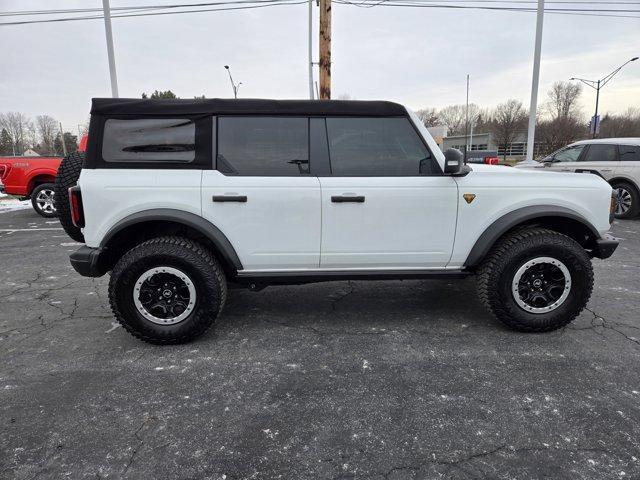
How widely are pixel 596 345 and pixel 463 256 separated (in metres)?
1.21

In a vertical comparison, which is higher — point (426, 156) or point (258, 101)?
point (258, 101)

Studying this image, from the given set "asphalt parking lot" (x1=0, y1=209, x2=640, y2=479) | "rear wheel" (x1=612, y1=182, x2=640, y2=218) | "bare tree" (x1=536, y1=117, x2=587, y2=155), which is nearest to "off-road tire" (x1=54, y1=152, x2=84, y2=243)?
"asphalt parking lot" (x1=0, y1=209, x2=640, y2=479)

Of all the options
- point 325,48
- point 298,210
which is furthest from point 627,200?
point 298,210

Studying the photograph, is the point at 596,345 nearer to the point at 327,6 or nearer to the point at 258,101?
the point at 258,101

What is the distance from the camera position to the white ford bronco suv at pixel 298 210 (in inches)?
128

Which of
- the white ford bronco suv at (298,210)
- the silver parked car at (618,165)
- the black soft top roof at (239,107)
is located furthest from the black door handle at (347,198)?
the silver parked car at (618,165)

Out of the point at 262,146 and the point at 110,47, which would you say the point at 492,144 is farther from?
the point at 262,146

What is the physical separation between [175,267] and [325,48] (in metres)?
8.57

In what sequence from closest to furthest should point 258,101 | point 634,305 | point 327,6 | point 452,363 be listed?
point 452,363 < point 258,101 < point 634,305 < point 327,6

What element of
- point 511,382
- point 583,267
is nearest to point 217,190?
point 511,382

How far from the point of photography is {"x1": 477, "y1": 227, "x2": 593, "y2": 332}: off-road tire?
339 cm

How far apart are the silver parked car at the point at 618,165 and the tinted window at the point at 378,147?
266 inches

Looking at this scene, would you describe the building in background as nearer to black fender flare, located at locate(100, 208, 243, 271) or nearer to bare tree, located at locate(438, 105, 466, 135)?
bare tree, located at locate(438, 105, 466, 135)

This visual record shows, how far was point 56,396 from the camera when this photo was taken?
8.93 ft
